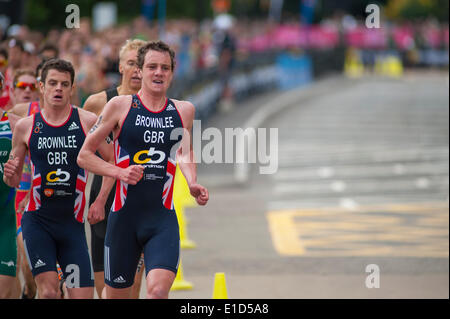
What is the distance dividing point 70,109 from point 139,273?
1.47 metres

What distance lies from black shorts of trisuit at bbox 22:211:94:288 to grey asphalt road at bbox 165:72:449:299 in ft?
10.0

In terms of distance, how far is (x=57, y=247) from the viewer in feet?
24.8

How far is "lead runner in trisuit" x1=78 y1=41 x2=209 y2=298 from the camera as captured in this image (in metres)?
7.15

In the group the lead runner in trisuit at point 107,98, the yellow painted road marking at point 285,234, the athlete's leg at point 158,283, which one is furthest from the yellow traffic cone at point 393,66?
the athlete's leg at point 158,283

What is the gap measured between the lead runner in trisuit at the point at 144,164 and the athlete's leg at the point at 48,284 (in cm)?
40

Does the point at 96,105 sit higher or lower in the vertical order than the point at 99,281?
higher

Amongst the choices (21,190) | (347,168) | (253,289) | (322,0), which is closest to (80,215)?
(21,190)

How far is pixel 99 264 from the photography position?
28.3 ft

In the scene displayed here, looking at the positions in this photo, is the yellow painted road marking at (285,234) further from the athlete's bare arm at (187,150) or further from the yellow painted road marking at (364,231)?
the athlete's bare arm at (187,150)

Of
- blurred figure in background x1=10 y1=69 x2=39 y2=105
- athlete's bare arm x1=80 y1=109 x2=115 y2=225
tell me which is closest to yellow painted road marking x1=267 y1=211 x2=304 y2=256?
blurred figure in background x1=10 y1=69 x2=39 y2=105

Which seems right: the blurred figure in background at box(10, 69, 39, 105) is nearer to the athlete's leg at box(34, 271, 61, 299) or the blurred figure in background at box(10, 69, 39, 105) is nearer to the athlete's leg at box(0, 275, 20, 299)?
the athlete's leg at box(0, 275, 20, 299)

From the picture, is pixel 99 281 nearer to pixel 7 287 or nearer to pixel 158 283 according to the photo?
pixel 7 287

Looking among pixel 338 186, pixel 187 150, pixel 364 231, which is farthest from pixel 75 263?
pixel 338 186

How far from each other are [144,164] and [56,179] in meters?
0.79
